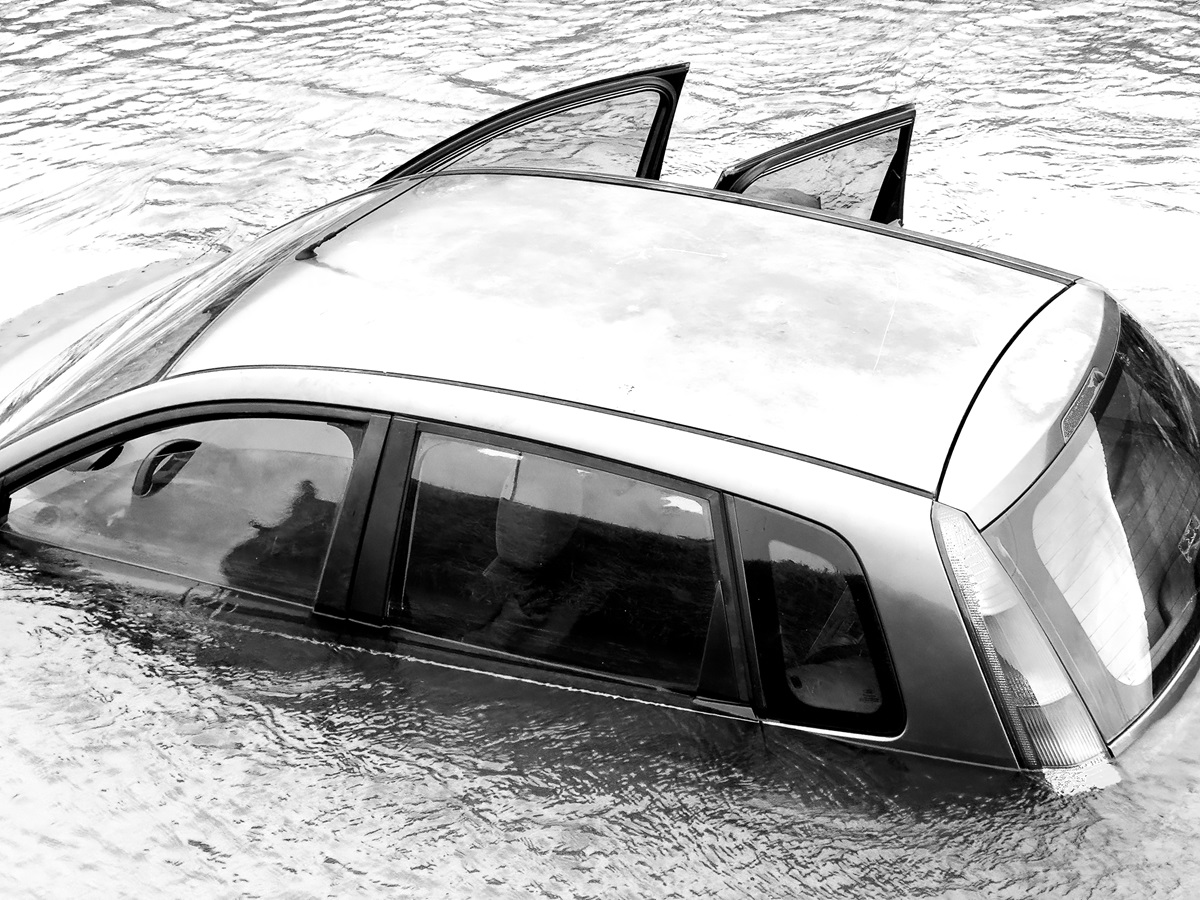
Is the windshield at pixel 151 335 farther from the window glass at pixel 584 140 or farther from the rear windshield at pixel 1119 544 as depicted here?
the rear windshield at pixel 1119 544

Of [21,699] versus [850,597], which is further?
[21,699]

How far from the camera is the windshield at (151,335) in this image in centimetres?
Answer: 314

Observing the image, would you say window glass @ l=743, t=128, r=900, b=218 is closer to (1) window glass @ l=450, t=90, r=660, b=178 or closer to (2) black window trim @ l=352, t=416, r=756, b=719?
(1) window glass @ l=450, t=90, r=660, b=178

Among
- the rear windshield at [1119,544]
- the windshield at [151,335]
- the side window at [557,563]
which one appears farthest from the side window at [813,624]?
the windshield at [151,335]

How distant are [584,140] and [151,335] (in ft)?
5.71

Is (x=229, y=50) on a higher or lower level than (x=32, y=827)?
higher

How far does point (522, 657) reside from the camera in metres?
2.74

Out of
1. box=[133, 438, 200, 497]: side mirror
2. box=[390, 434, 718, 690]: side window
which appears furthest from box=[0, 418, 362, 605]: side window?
box=[390, 434, 718, 690]: side window

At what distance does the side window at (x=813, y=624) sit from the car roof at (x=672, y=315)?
7.0 inches

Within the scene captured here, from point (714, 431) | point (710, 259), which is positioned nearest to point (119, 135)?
point (710, 259)

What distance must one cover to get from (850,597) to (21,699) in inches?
83.1

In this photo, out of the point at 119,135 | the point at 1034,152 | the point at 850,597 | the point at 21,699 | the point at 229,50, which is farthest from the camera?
the point at 229,50

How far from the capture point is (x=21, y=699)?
300 cm

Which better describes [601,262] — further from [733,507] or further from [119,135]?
[119,135]
